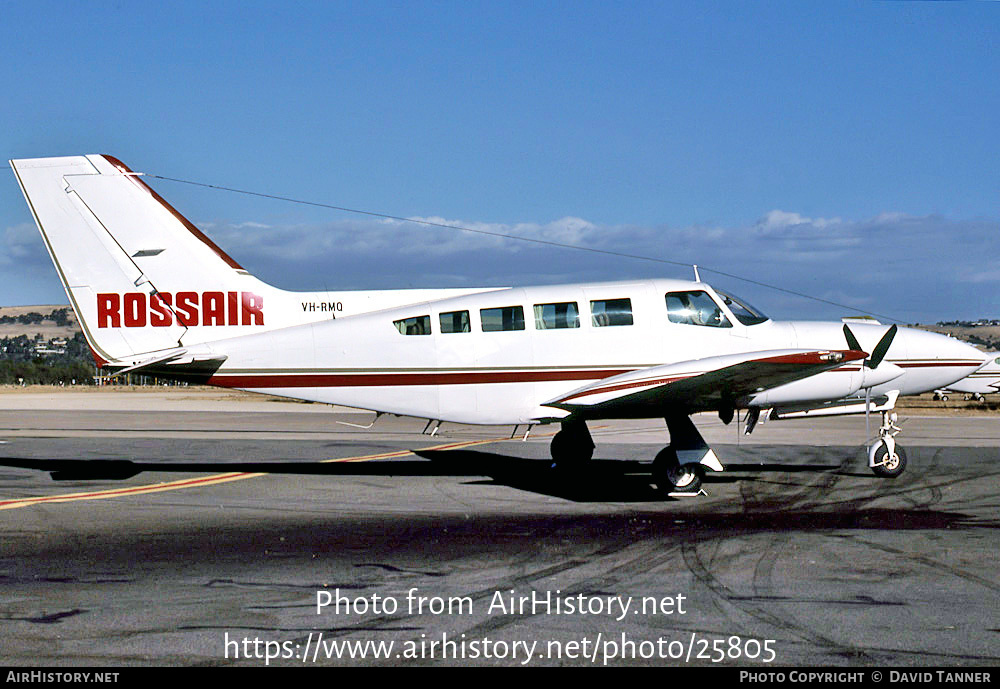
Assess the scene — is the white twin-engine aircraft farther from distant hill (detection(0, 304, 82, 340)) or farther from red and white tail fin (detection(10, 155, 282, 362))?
distant hill (detection(0, 304, 82, 340))

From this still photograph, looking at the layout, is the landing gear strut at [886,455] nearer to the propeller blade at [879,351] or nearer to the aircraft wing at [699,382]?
the propeller blade at [879,351]

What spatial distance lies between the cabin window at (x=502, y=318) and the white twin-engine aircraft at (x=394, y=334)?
2 centimetres

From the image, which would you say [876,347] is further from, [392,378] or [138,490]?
[138,490]

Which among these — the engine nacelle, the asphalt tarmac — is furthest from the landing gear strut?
the engine nacelle

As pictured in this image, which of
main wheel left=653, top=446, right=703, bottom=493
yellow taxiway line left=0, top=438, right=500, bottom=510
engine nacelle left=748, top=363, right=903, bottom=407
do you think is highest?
engine nacelle left=748, top=363, right=903, bottom=407

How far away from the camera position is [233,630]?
7.04 m

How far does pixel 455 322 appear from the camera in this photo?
1530cm

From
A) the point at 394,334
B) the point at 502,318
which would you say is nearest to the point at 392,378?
the point at 394,334

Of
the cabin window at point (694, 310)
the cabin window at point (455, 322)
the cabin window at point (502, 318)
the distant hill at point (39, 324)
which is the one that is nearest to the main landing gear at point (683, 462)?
the cabin window at point (694, 310)

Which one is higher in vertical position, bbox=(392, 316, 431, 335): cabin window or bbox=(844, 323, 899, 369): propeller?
bbox=(392, 316, 431, 335): cabin window

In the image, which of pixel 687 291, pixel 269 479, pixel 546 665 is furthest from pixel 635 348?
pixel 546 665

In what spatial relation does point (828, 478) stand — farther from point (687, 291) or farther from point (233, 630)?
point (233, 630)

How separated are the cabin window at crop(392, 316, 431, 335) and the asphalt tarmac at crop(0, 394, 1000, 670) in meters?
2.58

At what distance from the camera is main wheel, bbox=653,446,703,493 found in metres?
14.1
